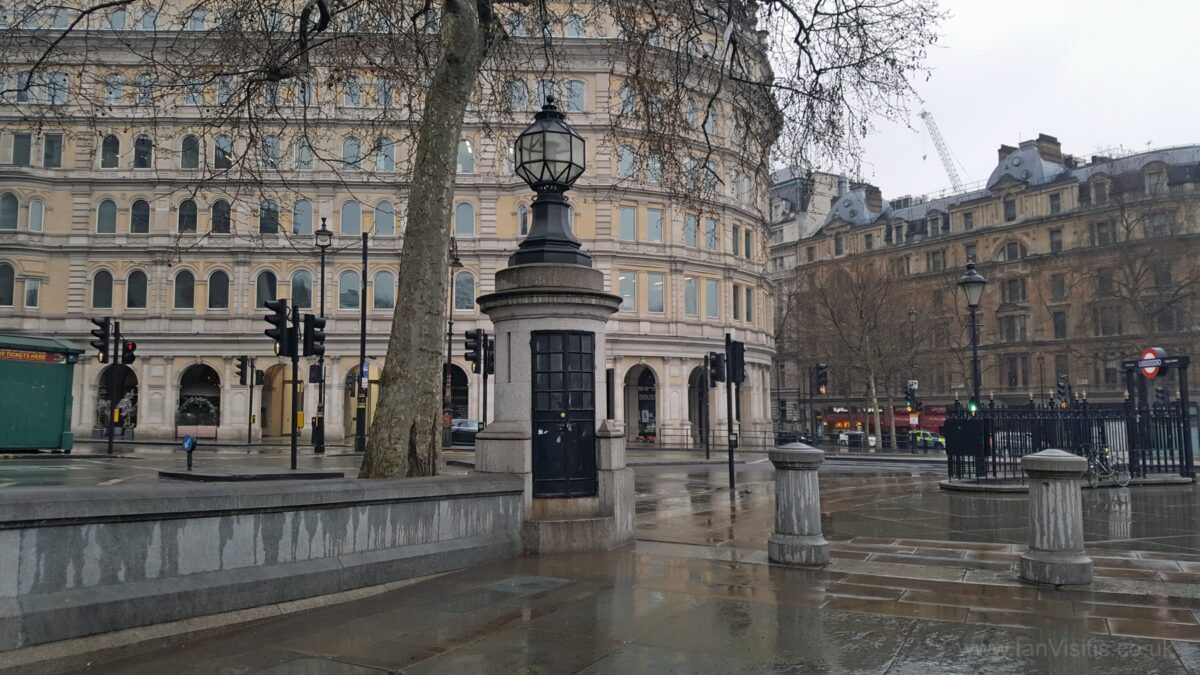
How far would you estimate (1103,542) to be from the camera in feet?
32.2

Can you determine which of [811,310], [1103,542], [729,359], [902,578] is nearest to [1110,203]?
[811,310]

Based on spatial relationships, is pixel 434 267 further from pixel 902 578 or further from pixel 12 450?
pixel 12 450

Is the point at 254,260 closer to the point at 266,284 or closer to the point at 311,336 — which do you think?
the point at 266,284

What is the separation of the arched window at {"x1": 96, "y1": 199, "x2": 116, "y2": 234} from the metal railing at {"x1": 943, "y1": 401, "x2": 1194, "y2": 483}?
43992mm

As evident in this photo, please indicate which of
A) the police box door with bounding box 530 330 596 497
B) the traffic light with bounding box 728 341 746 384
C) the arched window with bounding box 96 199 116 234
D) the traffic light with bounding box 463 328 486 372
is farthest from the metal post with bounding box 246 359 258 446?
the police box door with bounding box 530 330 596 497

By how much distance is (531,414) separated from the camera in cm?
923

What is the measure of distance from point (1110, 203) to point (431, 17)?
190 ft

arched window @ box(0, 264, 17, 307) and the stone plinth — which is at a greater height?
arched window @ box(0, 264, 17, 307)

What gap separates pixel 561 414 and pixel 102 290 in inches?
1731

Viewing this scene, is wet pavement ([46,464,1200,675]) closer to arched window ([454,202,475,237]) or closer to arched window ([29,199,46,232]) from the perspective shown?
arched window ([454,202,475,237])

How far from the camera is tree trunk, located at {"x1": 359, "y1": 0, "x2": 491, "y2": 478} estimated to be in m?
9.33

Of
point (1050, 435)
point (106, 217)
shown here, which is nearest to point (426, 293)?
point (1050, 435)

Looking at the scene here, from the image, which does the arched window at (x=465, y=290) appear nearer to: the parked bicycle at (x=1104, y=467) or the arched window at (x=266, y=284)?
the arched window at (x=266, y=284)

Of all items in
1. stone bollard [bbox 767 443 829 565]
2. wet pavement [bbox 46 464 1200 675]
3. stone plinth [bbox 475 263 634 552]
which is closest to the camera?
wet pavement [bbox 46 464 1200 675]
